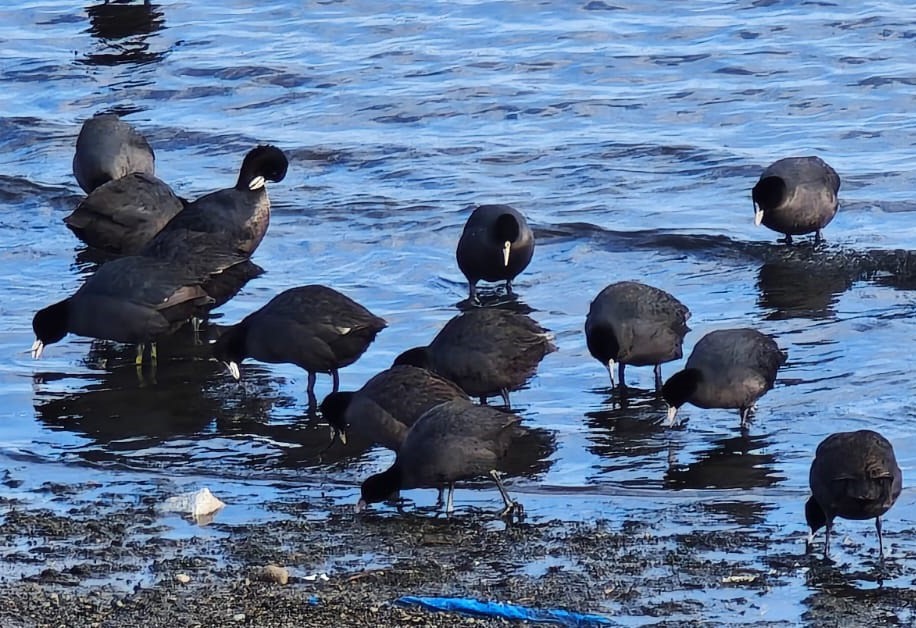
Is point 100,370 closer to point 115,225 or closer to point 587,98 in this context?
point 115,225

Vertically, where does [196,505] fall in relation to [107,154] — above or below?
→ below

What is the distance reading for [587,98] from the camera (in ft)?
57.4

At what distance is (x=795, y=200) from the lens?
13.0m

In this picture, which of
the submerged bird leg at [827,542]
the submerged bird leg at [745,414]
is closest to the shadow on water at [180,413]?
the submerged bird leg at [745,414]

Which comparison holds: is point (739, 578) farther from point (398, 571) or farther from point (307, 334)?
point (307, 334)

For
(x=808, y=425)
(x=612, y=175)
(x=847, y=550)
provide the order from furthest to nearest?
1. (x=612, y=175)
2. (x=808, y=425)
3. (x=847, y=550)

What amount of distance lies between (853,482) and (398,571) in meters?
1.82

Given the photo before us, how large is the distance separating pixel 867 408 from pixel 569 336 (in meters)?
2.21

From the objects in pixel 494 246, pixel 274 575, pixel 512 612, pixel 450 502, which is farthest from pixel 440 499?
pixel 494 246

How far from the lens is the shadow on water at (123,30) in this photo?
797 inches

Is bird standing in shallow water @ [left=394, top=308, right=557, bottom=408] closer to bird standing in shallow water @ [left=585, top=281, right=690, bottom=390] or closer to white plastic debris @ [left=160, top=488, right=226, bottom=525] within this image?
bird standing in shallow water @ [left=585, top=281, right=690, bottom=390]

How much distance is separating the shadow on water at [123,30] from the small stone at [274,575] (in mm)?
13929

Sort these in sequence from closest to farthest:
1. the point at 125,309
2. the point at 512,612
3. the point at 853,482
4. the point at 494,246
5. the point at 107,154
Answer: the point at 512,612 < the point at 853,482 < the point at 125,309 < the point at 494,246 < the point at 107,154

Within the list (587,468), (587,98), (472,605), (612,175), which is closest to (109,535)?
(472,605)
